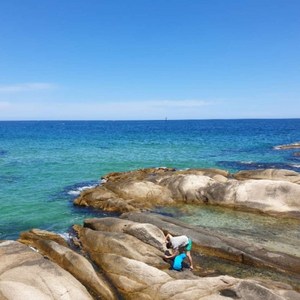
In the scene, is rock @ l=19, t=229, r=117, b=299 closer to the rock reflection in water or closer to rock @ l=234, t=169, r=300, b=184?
the rock reflection in water

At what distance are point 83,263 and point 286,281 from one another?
8.78 m

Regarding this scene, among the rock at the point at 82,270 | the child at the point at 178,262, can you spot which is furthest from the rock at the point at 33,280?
the child at the point at 178,262

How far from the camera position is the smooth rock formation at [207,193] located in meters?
25.4

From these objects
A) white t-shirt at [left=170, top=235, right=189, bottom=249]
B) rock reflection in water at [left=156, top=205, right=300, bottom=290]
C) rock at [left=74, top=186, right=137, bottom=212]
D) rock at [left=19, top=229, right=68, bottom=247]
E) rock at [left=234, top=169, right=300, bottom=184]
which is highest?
rock at [left=234, top=169, right=300, bottom=184]

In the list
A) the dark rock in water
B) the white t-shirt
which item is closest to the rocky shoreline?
the white t-shirt

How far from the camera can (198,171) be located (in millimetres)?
34531

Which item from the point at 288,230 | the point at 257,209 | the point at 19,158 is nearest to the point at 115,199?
the point at 257,209

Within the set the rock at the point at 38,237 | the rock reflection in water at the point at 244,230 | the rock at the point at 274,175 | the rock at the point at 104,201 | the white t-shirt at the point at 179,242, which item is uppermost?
the rock at the point at 274,175

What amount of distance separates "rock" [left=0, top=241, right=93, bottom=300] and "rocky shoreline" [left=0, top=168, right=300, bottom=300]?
32mm

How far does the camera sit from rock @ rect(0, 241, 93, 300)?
39.0 feet

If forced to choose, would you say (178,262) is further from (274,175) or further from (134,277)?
(274,175)

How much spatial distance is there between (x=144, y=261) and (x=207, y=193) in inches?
527

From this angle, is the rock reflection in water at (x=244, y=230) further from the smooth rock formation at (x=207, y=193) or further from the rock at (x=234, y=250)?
the smooth rock formation at (x=207, y=193)

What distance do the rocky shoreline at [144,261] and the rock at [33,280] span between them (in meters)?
0.03
